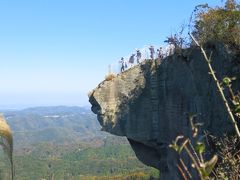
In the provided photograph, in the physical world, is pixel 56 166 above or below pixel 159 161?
below

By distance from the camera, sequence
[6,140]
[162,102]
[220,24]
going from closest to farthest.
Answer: [6,140], [220,24], [162,102]

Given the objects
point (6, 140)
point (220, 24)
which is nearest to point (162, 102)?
point (220, 24)

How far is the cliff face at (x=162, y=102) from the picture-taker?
12.4m

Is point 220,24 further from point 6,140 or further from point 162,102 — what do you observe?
point 6,140

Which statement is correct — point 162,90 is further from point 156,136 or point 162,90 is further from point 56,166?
point 56,166

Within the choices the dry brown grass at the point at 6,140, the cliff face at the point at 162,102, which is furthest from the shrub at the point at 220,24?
the dry brown grass at the point at 6,140

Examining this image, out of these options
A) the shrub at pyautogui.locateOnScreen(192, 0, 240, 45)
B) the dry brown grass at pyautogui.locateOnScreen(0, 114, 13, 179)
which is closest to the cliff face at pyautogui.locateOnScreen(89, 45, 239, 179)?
the shrub at pyautogui.locateOnScreen(192, 0, 240, 45)

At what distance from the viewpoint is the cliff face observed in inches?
490

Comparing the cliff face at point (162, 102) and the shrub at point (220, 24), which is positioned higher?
the shrub at point (220, 24)

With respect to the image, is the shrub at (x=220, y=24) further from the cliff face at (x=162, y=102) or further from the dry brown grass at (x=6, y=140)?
the dry brown grass at (x=6, y=140)

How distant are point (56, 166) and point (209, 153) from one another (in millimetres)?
159446

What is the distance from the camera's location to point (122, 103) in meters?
16.8

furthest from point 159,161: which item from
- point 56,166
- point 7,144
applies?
point 56,166

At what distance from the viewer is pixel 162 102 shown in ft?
51.0
